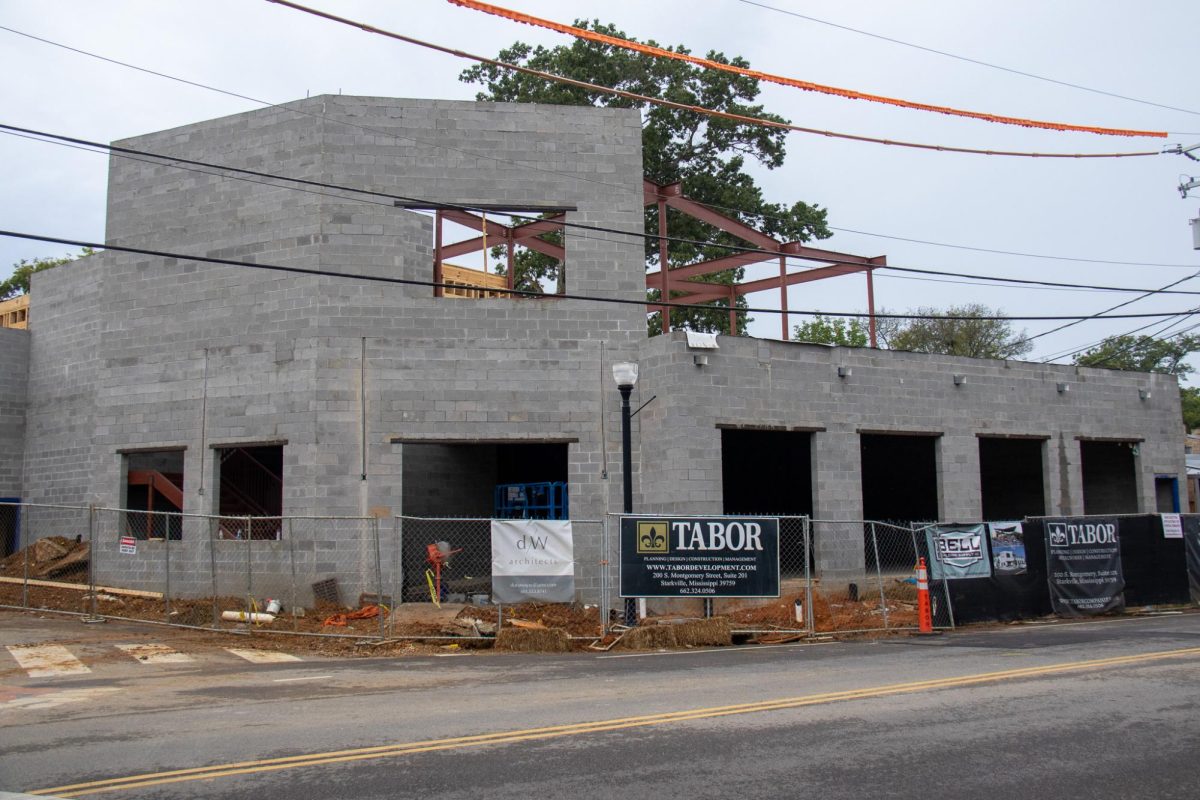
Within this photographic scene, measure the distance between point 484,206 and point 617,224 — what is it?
8.66 ft

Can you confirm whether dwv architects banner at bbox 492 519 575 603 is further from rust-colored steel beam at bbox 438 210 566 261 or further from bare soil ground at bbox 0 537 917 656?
rust-colored steel beam at bbox 438 210 566 261

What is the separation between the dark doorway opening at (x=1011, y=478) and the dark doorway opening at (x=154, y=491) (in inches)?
826

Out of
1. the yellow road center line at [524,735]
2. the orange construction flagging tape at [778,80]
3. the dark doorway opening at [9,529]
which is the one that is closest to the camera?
the yellow road center line at [524,735]

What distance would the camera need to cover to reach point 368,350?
19.1m

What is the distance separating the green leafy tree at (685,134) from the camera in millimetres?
37906

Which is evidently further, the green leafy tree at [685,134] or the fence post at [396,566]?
the green leafy tree at [685,134]

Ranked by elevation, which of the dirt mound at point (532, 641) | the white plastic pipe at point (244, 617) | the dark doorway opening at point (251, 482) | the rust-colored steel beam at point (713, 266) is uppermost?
the rust-colored steel beam at point (713, 266)

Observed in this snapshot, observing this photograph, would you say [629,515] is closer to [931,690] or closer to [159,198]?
[931,690]

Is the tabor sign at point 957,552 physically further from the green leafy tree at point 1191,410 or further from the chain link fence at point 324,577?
the green leafy tree at point 1191,410

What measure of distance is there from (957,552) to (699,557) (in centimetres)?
466

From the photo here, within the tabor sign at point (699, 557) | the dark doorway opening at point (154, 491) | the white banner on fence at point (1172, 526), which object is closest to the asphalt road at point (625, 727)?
the tabor sign at point (699, 557)

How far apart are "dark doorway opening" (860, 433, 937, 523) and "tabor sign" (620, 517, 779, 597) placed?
1605 cm

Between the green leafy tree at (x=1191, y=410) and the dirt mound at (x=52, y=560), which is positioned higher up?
the green leafy tree at (x=1191, y=410)

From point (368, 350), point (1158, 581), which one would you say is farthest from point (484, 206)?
point (1158, 581)
